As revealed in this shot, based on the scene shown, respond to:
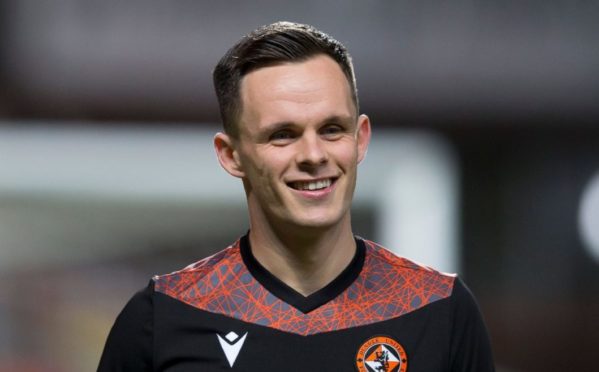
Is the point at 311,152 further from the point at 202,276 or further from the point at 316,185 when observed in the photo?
the point at 202,276

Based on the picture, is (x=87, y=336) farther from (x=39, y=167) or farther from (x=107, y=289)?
(x=39, y=167)

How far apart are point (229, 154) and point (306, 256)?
0.85ft

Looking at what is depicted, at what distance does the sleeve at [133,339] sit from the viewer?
6.92 feet

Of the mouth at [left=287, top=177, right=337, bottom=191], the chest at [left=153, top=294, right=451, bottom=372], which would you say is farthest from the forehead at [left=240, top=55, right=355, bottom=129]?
the chest at [left=153, top=294, right=451, bottom=372]

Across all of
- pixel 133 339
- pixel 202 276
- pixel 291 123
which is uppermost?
pixel 291 123

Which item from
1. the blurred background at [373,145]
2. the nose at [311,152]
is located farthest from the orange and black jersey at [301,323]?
the blurred background at [373,145]

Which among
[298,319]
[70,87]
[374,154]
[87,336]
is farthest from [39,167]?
[298,319]

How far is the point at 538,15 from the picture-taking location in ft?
16.6

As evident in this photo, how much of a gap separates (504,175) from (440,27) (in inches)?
29.8

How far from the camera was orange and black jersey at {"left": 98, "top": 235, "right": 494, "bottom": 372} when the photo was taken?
2.03 metres

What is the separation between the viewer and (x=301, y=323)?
6.77ft

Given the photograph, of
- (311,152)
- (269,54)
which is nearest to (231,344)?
(311,152)

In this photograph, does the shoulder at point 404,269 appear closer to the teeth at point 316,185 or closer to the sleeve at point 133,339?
A: the teeth at point 316,185

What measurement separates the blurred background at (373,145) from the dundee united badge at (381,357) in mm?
2809
